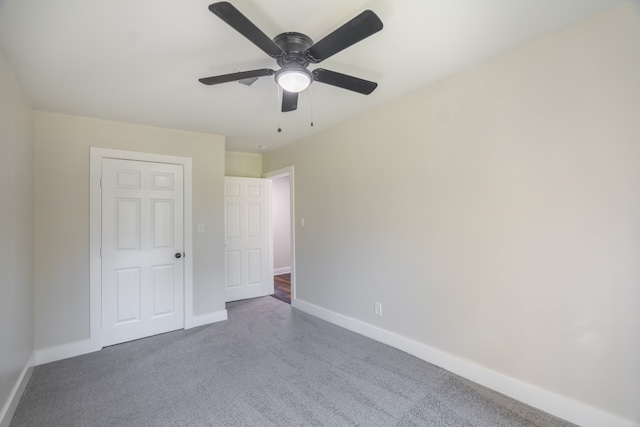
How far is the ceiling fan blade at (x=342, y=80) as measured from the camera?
5.67 feet

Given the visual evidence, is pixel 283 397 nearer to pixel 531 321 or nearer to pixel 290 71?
Result: pixel 531 321

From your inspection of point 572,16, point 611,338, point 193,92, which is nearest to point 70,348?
point 193,92

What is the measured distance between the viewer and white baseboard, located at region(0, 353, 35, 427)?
1.89 metres

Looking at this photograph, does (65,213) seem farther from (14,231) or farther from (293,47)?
(293,47)

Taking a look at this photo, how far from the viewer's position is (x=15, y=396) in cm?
212

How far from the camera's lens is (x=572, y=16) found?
1.69 m

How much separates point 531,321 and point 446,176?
1.20m

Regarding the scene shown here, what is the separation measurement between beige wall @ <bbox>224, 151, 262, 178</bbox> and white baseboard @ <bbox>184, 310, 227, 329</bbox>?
2.15 m

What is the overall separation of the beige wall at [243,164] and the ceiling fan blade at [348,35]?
3.37 meters

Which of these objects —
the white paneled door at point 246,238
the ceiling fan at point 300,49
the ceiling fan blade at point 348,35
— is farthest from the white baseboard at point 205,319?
the ceiling fan blade at point 348,35

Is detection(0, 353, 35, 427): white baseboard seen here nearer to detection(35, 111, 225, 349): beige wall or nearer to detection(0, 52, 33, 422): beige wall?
detection(0, 52, 33, 422): beige wall

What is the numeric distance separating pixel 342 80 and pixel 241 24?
2.37 feet

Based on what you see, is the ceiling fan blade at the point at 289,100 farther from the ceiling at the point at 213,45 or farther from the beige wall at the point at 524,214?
the beige wall at the point at 524,214

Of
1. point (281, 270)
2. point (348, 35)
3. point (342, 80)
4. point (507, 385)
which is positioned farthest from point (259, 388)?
point (281, 270)
